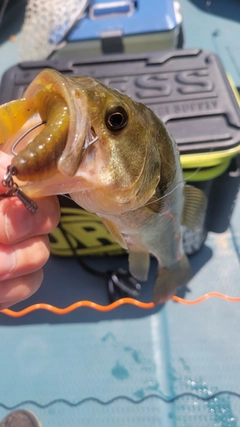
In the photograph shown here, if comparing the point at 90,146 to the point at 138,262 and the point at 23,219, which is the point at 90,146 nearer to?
the point at 23,219

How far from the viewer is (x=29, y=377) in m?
1.17

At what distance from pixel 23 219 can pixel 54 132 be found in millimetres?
185

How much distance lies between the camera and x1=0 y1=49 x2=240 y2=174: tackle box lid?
1.04 metres

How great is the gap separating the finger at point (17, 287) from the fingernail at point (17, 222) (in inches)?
3.9

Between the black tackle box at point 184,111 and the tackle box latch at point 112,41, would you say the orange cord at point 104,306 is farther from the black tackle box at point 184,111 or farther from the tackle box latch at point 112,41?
the tackle box latch at point 112,41

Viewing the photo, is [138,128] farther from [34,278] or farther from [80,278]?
[80,278]

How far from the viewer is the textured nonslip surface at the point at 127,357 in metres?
1.08

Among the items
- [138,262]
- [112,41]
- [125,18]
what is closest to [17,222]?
[138,262]

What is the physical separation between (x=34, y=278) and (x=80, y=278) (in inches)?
27.3

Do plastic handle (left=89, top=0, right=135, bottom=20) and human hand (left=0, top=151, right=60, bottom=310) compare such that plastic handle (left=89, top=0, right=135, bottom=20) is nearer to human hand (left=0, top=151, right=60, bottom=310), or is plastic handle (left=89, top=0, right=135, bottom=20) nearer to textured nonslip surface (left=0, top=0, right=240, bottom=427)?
textured nonslip surface (left=0, top=0, right=240, bottom=427)

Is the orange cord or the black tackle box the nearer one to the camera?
the black tackle box

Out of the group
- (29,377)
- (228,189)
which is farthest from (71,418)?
(228,189)

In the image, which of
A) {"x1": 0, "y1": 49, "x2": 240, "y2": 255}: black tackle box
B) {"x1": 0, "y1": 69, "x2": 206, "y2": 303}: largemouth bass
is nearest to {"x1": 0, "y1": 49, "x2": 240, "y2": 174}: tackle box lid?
{"x1": 0, "y1": 49, "x2": 240, "y2": 255}: black tackle box

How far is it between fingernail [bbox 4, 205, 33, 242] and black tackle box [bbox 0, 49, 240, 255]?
1.59 feet
